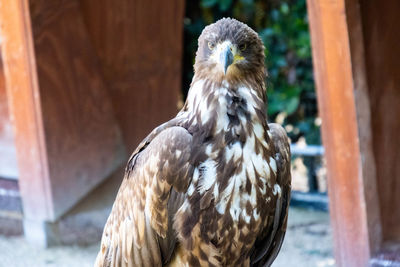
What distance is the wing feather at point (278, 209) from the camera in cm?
298

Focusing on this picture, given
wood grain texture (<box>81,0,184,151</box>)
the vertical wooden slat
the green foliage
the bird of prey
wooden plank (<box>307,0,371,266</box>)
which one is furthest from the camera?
the green foliage

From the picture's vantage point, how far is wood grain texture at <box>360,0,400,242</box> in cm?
405

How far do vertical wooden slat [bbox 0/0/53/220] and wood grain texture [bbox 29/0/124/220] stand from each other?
41mm

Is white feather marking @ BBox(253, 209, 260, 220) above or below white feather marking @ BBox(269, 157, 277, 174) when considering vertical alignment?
below

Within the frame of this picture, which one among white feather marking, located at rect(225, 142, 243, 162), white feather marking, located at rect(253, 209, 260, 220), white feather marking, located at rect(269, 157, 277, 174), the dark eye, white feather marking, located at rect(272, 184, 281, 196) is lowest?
white feather marking, located at rect(253, 209, 260, 220)

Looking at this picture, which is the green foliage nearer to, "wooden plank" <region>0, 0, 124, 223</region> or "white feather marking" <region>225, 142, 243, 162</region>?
"wooden plank" <region>0, 0, 124, 223</region>

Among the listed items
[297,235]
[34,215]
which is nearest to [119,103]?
[34,215]

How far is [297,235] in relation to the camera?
5.46 m

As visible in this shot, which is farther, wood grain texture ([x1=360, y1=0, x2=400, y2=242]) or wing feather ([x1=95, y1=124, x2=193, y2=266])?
wood grain texture ([x1=360, y1=0, x2=400, y2=242])

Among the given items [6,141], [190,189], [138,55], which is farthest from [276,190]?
[6,141]

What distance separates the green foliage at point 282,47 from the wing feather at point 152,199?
336 cm

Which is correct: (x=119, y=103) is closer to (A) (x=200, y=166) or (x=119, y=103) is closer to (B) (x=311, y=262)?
(B) (x=311, y=262)

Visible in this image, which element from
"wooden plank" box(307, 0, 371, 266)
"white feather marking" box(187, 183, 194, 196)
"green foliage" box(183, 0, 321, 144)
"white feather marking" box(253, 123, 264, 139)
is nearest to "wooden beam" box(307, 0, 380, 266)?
"wooden plank" box(307, 0, 371, 266)

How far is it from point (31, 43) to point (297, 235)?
2.27m
